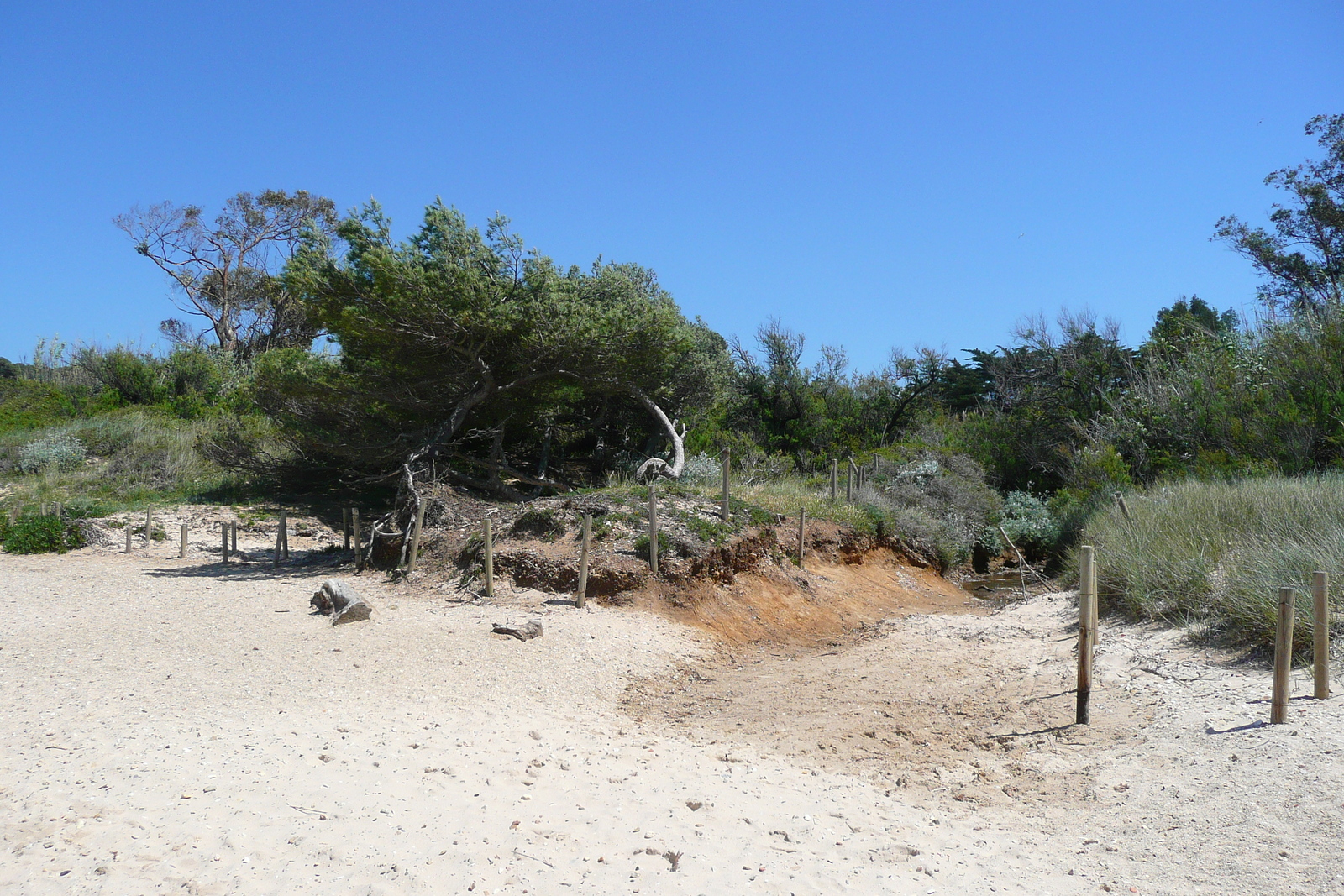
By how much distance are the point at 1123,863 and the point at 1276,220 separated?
2940 cm

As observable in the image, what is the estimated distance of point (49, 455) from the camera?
24.1m

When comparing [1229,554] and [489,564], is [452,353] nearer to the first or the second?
[489,564]

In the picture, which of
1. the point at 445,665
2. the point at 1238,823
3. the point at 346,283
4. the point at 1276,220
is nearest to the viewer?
the point at 1238,823

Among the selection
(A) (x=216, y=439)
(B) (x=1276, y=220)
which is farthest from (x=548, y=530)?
(B) (x=1276, y=220)

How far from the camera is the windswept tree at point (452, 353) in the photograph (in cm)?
1584

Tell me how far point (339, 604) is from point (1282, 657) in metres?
9.91

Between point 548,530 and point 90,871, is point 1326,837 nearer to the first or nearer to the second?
point 90,871

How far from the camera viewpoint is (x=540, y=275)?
54.9 ft

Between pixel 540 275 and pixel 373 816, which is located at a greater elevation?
pixel 540 275

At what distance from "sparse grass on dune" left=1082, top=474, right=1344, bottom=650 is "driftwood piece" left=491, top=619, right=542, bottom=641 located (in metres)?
7.11

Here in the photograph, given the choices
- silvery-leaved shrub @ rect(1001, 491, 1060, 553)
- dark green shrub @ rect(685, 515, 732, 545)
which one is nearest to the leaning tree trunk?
dark green shrub @ rect(685, 515, 732, 545)

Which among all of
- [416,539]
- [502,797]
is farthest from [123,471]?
[502,797]

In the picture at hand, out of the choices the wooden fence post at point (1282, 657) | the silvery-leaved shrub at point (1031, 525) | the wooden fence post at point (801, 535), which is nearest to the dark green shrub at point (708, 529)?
the wooden fence post at point (801, 535)

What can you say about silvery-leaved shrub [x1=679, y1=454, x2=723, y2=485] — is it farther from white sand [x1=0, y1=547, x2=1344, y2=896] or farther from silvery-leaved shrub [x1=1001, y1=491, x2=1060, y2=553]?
white sand [x1=0, y1=547, x2=1344, y2=896]
